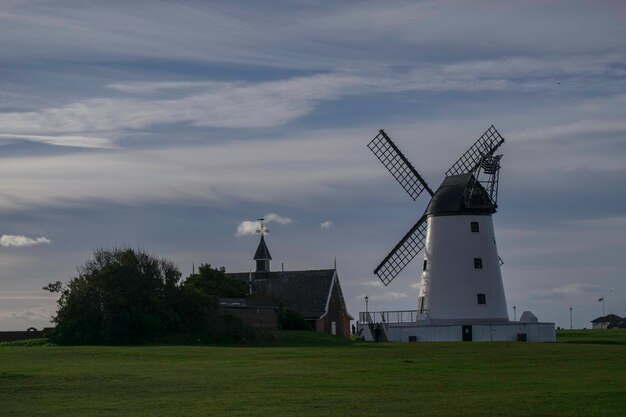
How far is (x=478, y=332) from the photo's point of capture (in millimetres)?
70375

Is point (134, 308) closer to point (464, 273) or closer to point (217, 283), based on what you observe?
point (217, 283)

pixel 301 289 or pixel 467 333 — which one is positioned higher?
pixel 301 289

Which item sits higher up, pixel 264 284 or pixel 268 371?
pixel 264 284

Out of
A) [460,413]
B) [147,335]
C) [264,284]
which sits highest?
[264,284]

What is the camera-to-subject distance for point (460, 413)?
23.6 metres

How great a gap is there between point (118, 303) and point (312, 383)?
31.6 metres

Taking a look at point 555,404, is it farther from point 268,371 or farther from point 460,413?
point 268,371

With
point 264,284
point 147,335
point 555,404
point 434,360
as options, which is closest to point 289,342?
point 147,335

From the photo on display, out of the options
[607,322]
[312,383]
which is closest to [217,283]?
[312,383]

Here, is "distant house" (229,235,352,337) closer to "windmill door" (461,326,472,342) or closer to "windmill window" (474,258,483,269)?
"windmill door" (461,326,472,342)

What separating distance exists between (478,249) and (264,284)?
2233 centimetres

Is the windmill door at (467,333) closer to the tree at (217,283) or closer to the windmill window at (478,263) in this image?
the windmill window at (478,263)

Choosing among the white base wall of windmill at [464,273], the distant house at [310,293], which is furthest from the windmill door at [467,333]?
the distant house at [310,293]

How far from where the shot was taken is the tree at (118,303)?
6044 cm
